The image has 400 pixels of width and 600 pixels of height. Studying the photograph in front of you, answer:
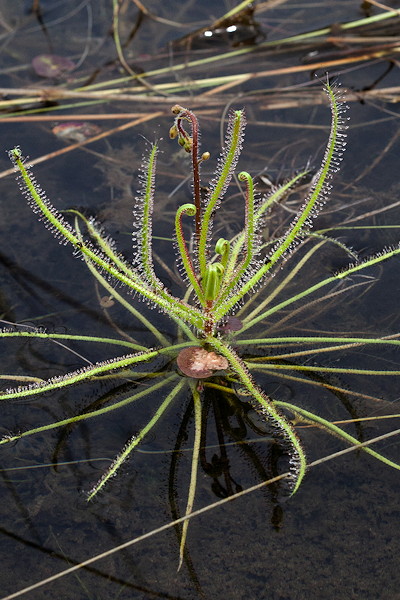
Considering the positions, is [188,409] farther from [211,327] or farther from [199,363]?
[211,327]

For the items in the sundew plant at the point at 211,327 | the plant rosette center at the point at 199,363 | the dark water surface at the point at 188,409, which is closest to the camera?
the dark water surface at the point at 188,409

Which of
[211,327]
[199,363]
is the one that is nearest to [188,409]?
[199,363]

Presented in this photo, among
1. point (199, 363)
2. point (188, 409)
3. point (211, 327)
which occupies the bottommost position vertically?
point (188, 409)

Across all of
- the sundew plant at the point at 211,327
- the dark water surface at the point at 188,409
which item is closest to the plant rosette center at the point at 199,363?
the sundew plant at the point at 211,327

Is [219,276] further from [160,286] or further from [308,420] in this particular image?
[308,420]

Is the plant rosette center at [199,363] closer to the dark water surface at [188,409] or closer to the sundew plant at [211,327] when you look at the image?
the sundew plant at [211,327]

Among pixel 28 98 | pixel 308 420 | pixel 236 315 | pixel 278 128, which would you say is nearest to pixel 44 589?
pixel 308 420
